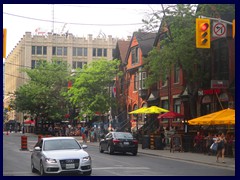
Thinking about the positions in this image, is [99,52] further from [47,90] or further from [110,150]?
[110,150]

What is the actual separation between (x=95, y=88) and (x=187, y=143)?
2257cm

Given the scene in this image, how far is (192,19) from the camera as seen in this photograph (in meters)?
30.3

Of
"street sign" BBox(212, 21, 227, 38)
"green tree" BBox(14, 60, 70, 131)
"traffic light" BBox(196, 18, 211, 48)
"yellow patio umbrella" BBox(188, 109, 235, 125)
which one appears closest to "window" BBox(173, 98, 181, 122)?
"yellow patio umbrella" BBox(188, 109, 235, 125)

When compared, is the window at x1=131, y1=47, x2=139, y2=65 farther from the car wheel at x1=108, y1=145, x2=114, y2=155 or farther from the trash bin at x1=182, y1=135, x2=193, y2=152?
the car wheel at x1=108, y1=145, x2=114, y2=155

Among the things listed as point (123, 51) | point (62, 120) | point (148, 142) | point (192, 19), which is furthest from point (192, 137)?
point (62, 120)

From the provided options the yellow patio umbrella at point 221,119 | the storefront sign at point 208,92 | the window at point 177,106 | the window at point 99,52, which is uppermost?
the window at point 99,52

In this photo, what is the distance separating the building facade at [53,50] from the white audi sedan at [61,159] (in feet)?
185

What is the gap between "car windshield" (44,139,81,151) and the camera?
55.9 feet

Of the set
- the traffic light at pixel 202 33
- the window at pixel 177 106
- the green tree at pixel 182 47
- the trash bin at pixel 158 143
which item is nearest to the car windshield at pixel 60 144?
the traffic light at pixel 202 33

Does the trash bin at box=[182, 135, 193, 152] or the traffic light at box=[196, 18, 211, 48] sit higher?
the traffic light at box=[196, 18, 211, 48]

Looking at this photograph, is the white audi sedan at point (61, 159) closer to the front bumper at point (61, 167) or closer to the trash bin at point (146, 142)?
the front bumper at point (61, 167)

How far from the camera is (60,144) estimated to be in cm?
1723

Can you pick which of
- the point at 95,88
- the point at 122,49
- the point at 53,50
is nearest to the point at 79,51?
the point at 53,50

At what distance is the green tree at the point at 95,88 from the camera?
5188cm
